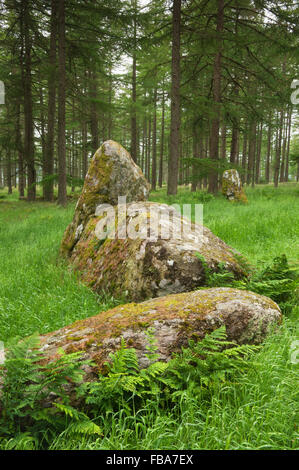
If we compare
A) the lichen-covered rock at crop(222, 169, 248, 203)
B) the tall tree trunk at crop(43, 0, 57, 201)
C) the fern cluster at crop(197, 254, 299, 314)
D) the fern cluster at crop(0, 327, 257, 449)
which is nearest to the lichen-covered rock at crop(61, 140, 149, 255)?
the fern cluster at crop(197, 254, 299, 314)

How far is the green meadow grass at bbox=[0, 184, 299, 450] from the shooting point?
5.08 feet

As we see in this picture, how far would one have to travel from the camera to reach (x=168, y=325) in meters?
2.21

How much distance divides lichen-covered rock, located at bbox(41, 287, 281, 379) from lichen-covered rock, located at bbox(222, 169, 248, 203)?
9.89 metres

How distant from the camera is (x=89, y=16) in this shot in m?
11.7

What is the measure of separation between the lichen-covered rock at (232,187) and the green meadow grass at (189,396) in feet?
17.0

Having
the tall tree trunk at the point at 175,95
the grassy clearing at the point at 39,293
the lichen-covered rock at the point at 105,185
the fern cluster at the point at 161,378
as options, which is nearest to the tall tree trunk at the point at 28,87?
the tall tree trunk at the point at 175,95

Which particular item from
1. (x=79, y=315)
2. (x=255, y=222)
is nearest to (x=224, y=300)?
(x=79, y=315)

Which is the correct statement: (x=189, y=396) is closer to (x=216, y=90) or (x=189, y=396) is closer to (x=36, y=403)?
(x=36, y=403)

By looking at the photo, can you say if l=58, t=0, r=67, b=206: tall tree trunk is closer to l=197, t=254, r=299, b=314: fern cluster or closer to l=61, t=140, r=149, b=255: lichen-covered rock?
l=61, t=140, r=149, b=255: lichen-covered rock

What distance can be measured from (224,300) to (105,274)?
6.24ft

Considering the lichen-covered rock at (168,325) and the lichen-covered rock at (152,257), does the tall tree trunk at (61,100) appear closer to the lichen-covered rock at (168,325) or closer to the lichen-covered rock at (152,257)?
the lichen-covered rock at (152,257)

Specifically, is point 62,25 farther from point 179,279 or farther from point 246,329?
point 246,329

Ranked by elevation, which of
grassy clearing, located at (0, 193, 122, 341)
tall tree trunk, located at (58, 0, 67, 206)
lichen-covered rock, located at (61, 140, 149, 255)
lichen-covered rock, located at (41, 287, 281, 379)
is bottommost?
grassy clearing, located at (0, 193, 122, 341)

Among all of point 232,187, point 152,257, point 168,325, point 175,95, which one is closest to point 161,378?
point 168,325
